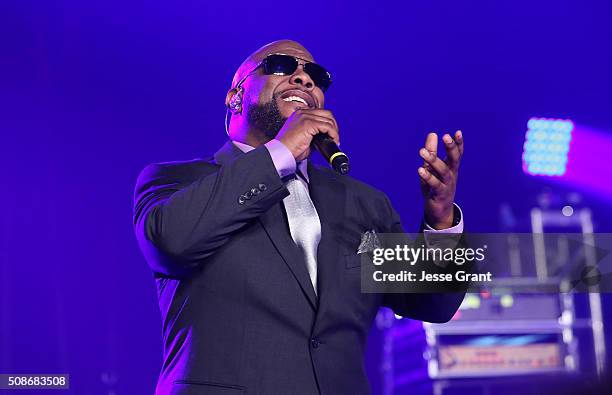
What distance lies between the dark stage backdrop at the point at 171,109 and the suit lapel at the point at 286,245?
2391 mm

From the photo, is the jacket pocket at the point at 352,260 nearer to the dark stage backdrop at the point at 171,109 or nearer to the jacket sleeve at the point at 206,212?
the jacket sleeve at the point at 206,212

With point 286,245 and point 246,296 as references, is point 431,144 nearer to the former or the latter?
point 286,245

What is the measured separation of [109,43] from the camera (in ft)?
13.0

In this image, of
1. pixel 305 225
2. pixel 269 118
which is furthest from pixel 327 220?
pixel 269 118

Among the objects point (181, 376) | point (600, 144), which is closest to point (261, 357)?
point (181, 376)

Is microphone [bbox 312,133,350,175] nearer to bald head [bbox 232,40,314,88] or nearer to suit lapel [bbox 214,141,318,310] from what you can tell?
suit lapel [bbox 214,141,318,310]

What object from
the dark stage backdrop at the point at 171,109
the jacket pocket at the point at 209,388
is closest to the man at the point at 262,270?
the jacket pocket at the point at 209,388

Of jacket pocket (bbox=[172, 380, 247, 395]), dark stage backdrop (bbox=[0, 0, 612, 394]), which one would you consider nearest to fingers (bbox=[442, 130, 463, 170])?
jacket pocket (bbox=[172, 380, 247, 395])

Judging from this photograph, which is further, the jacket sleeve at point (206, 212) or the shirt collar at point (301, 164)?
the shirt collar at point (301, 164)

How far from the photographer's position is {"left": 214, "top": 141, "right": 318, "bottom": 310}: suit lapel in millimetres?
1538

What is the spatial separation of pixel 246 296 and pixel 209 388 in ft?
0.66

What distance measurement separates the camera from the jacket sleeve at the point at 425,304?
1785 mm

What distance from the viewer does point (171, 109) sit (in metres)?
4.11

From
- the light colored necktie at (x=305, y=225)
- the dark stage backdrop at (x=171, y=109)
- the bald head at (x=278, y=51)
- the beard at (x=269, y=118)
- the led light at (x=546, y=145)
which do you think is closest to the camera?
the light colored necktie at (x=305, y=225)
